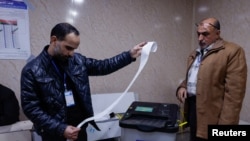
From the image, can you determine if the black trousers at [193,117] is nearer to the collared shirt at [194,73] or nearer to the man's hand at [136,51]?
Answer: the collared shirt at [194,73]

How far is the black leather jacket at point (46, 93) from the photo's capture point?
1.17m

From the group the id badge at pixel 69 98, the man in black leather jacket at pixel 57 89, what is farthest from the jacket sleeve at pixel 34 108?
the id badge at pixel 69 98

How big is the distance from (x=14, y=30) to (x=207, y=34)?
5.45 ft

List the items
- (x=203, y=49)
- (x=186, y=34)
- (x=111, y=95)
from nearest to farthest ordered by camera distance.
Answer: (x=203, y=49) < (x=111, y=95) < (x=186, y=34)

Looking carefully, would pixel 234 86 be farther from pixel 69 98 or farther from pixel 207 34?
pixel 69 98

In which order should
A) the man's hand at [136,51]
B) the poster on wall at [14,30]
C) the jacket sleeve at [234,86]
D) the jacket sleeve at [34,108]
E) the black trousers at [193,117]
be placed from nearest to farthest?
the jacket sleeve at [34,108] → the man's hand at [136,51] → the jacket sleeve at [234,86] → the black trousers at [193,117] → the poster on wall at [14,30]

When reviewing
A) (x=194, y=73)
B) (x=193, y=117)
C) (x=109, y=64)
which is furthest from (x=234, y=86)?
(x=109, y=64)

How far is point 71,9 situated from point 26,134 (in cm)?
124

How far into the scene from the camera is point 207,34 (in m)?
1.70

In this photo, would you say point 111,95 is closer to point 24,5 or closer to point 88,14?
point 88,14

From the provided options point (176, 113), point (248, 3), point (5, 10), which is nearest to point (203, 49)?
point (176, 113)

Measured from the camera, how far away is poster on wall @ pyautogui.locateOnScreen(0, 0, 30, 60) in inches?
77.7

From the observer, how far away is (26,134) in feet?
5.84

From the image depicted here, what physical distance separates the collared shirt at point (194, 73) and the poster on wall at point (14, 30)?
1.48m
